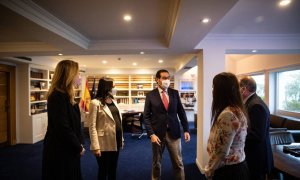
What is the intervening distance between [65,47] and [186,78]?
20.3 ft

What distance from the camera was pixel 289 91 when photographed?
15.7 ft

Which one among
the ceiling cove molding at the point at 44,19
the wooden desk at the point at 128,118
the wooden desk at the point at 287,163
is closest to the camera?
the wooden desk at the point at 287,163

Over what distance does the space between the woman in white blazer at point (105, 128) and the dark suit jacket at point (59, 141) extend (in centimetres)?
50

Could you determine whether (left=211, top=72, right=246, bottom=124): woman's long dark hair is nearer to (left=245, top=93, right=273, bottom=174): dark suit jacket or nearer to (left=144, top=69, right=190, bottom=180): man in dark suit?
(left=245, top=93, right=273, bottom=174): dark suit jacket

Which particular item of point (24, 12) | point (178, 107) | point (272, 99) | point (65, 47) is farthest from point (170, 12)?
point (272, 99)

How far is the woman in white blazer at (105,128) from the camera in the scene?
6.52 ft

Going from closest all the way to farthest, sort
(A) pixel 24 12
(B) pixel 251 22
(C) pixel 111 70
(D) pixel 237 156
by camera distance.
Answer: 1. (D) pixel 237 156
2. (A) pixel 24 12
3. (B) pixel 251 22
4. (C) pixel 111 70

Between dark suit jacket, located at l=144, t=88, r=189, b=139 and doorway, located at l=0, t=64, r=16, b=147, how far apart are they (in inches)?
175

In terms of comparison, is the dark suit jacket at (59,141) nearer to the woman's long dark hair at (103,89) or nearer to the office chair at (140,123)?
the woman's long dark hair at (103,89)

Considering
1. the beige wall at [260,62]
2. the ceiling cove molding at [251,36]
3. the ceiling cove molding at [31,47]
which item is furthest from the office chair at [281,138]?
the ceiling cove molding at [31,47]

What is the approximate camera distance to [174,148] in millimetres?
2232

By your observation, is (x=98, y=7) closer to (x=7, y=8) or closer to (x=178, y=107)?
(x=7, y=8)

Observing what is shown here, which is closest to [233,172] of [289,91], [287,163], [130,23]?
[287,163]

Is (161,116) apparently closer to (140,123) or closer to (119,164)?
(119,164)
